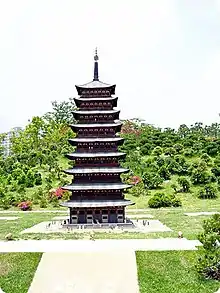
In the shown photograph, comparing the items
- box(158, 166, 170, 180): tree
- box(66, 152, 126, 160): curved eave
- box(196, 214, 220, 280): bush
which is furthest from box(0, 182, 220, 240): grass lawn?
box(66, 152, 126, 160): curved eave

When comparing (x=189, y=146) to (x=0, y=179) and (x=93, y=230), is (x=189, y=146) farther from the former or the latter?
(x=93, y=230)

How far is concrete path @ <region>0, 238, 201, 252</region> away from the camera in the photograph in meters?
Answer: 22.3

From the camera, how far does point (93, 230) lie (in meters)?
29.6

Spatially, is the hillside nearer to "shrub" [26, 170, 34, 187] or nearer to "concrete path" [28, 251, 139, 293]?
"shrub" [26, 170, 34, 187]

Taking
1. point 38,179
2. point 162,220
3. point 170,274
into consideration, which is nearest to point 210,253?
point 170,274

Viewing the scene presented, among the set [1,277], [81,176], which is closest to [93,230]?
[81,176]

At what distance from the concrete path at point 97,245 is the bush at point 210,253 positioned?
118 inches

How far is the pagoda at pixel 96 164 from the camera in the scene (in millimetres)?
31953

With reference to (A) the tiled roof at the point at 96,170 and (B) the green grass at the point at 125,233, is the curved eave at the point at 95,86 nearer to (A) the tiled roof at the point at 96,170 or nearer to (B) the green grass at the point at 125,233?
(A) the tiled roof at the point at 96,170

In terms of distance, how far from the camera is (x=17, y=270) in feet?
65.5

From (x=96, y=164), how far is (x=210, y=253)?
15.6 m

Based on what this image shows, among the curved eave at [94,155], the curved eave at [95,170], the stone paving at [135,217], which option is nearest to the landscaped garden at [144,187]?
the stone paving at [135,217]

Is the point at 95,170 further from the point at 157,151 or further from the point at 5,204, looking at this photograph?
the point at 157,151

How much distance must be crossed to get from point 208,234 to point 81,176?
1550 cm
